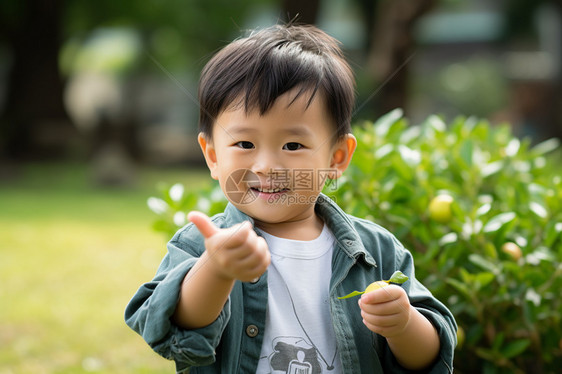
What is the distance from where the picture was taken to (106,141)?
12.2 m

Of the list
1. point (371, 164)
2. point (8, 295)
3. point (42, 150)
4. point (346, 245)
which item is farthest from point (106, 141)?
point (346, 245)

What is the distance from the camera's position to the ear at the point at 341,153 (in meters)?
1.92

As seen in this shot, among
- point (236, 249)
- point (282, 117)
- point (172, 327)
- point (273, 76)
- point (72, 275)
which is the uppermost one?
point (273, 76)

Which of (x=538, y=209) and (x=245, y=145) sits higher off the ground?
(x=245, y=145)

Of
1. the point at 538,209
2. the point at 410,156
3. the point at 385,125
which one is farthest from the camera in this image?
the point at 385,125

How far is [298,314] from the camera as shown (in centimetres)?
175

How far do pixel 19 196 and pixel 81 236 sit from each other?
296 cm

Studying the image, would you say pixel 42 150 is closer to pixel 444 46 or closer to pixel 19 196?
pixel 19 196

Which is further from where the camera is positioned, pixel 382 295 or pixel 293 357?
pixel 293 357

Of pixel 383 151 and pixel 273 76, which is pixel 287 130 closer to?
pixel 273 76

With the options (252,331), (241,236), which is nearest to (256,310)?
(252,331)

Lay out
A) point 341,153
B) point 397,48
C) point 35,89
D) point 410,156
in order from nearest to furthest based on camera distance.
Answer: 1. point 341,153
2. point 410,156
3. point 397,48
4. point 35,89

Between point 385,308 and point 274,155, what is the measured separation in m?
0.48

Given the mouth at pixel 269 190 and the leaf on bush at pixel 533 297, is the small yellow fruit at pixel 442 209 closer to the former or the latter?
the leaf on bush at pixel 533 297
